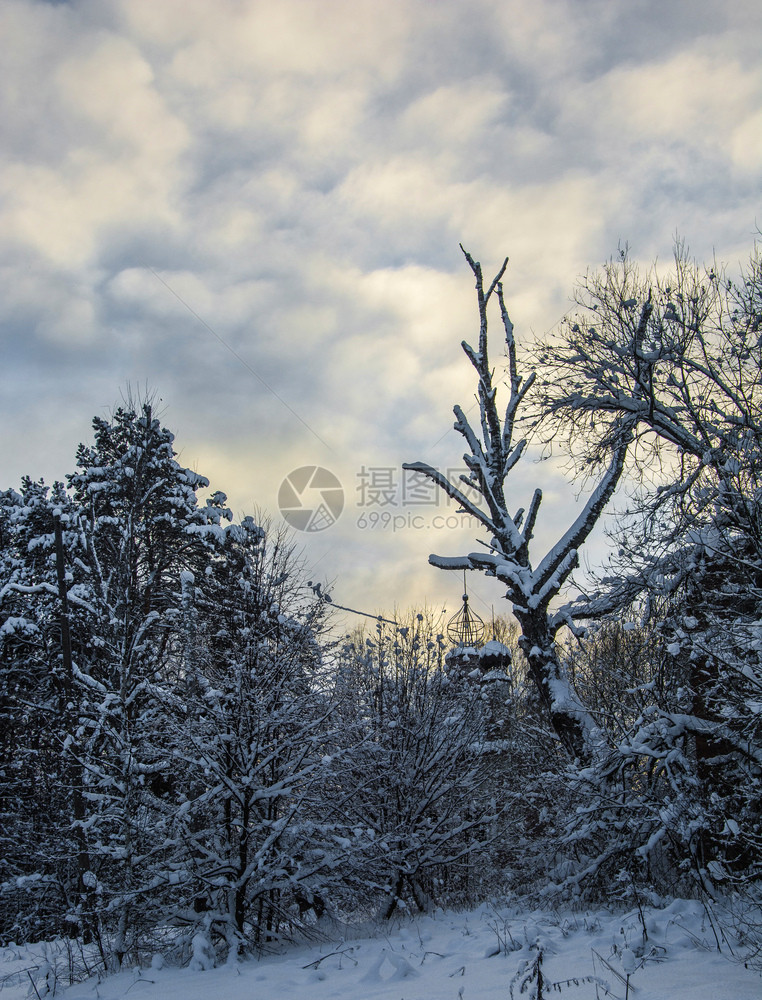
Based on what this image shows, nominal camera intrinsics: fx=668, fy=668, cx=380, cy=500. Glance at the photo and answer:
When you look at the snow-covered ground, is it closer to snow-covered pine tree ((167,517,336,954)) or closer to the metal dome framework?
snow-covered pine tree ((167,517,336,954))

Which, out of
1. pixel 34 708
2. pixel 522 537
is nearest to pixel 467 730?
pixel 522 537

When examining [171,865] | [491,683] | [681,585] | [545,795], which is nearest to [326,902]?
[171,865]

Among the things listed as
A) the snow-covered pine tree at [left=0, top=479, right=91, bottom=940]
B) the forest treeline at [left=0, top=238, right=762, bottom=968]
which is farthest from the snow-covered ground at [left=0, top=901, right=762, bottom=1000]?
the snow-covered pine tree at [left=0, top=479, right=91, bottom=940]

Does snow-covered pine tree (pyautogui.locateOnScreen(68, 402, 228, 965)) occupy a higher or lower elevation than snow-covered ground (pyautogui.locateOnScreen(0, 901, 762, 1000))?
higher

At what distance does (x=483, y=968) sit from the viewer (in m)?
5.74

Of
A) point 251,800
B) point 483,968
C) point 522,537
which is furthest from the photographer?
point 522,537

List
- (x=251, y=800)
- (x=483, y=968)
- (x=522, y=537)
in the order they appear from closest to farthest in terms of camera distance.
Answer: (x=483, y=968)
(x=251, y=800)
(x=522, y=537)

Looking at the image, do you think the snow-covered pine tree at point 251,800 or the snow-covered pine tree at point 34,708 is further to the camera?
the snow-covered pine tree at point 34,708

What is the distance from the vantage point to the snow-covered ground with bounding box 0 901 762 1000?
450cm

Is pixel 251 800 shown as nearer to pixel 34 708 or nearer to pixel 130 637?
pixel 130 637

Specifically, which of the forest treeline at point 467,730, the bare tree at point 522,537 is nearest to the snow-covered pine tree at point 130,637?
the forest treeline at point 467,730

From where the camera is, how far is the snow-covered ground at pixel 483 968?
4504mm

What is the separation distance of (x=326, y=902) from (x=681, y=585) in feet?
21.0

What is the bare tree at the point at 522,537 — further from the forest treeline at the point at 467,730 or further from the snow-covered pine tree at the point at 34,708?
the snow-covered pine tree at the point at 34,708
